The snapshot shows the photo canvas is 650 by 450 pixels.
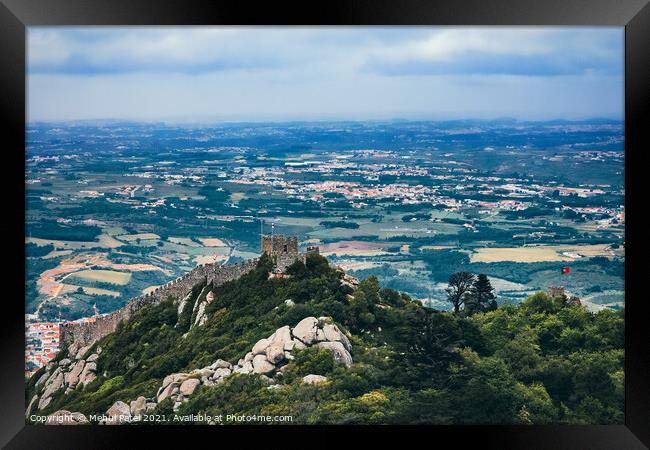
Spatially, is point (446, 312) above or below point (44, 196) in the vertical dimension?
below

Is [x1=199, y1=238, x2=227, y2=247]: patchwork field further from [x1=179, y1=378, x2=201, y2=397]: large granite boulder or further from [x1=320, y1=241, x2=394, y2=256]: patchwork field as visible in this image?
[x1=179, y1=378, x2=201, y2=397]: large granite boulder

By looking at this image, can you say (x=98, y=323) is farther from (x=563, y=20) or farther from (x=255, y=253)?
(x=563, y=20)

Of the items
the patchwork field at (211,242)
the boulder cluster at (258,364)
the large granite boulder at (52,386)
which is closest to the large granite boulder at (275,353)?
the boulder cluster at (258,364)

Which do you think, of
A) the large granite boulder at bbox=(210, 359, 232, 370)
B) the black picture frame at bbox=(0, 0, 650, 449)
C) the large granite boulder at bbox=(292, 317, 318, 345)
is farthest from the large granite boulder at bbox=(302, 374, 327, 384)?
the black picture frame at bbox=(0, 0, 650, 449)

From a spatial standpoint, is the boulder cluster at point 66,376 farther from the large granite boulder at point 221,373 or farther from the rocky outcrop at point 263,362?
the large granite boulder at point 221,373

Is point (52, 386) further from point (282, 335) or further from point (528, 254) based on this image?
point (528, 254)
